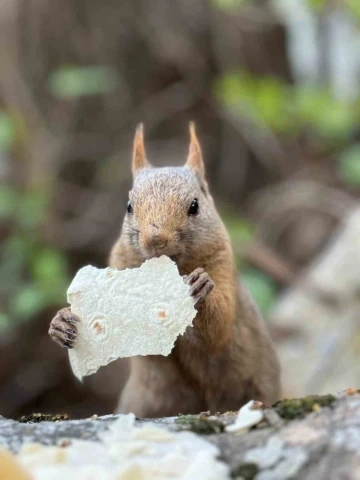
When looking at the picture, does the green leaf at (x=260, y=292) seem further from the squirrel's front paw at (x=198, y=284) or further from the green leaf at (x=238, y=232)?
the squirrel's front paw at (x=198, y=284)

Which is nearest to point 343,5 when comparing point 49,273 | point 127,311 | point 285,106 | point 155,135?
point 285,106

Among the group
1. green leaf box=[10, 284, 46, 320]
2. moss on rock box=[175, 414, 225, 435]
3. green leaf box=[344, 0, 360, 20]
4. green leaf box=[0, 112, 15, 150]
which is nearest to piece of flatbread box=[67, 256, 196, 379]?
moss on rock box=[175, 414, 225, 435]

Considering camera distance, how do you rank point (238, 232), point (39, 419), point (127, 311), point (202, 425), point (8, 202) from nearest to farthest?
point (202, 425) < point (39, 419) < point (127, 311) < point (8, 202) < point (238, 232)

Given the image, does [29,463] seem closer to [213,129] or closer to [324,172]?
[324,172]

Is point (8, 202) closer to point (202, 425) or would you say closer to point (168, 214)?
point (168, 214)

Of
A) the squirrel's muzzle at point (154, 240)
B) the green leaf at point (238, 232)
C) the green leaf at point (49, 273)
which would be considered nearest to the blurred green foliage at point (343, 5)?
the green leaf at point (238, 232)

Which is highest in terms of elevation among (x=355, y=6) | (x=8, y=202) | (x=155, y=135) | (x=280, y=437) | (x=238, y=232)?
(x=355, y=6)

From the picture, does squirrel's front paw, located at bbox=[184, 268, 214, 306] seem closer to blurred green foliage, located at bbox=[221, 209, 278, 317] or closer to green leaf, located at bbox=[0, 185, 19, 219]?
blurred green foliage, located at bbox=[221, 209, 278, 317]
